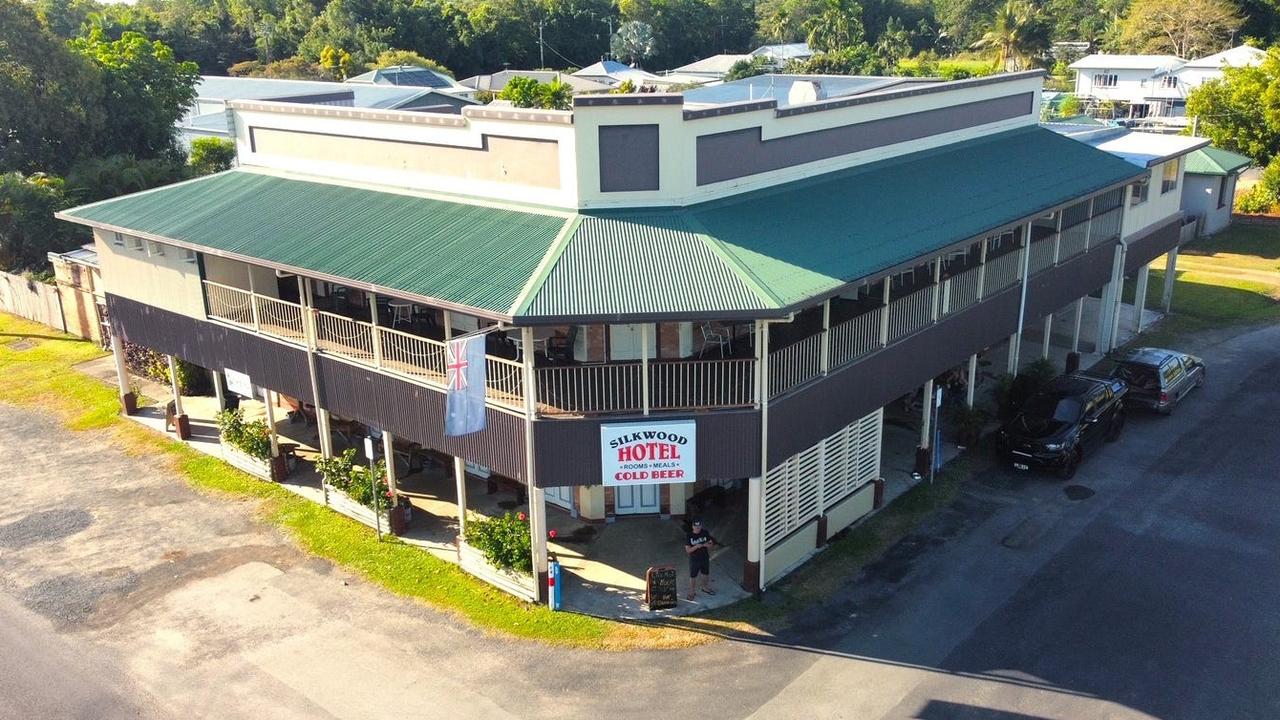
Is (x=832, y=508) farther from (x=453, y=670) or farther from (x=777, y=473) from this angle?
(x=453, y=670)

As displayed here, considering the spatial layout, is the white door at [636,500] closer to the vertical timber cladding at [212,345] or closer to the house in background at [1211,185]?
the vertical timber cladding at [212,345]

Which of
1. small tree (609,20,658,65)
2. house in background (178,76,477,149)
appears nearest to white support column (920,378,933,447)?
house in background (178,76,477,149)

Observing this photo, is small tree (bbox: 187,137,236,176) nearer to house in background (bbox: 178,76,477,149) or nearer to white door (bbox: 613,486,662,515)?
house in background (bbox: 178,76,477,149)

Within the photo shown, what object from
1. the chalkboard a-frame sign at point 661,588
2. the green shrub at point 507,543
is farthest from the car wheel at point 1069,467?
the green shrub at point 507,543

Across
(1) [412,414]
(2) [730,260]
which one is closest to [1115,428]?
(2) [730,260]

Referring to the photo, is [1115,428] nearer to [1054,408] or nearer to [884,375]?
[1054,408]

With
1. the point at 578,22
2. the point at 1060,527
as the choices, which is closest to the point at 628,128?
the point at 1060,527
